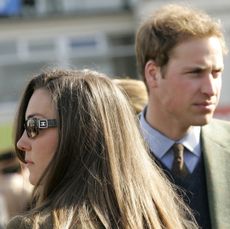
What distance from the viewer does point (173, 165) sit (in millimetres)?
3205

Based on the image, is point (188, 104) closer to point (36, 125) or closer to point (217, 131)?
point (217, 131)

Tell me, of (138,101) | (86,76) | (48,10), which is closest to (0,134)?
(48,10)

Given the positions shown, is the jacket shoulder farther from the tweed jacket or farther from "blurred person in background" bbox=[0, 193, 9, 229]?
"blurred person in background" bbox=[0, 193, 9, 229]

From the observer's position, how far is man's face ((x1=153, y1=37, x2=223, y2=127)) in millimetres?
3274

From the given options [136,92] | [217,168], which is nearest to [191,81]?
[217,168]

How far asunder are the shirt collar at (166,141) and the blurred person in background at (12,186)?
8.21ft

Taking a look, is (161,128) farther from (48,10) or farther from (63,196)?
(48,10)

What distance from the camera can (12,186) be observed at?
619 centimetres

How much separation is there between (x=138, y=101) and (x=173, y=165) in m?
0.85

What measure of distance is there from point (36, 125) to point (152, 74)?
39.1 inches

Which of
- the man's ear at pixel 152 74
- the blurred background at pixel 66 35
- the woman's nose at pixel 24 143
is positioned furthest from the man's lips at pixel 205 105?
the blurred background at pixel 66 35

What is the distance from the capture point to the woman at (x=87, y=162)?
2.36 m

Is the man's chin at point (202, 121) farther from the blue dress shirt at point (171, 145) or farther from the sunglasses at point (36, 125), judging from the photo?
the sunglasses at point (36, 125)

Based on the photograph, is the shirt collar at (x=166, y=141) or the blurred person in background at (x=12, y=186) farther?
the blurred person in background at (x=12, y=186)
